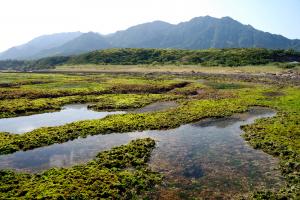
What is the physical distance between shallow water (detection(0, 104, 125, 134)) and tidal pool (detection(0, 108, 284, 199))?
11.2m

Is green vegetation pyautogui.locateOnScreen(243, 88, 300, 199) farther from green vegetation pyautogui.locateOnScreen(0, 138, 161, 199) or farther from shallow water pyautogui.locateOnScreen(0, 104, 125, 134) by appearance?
shallow water pyautogui.locateOnScreen(0, 104, 125, 134)

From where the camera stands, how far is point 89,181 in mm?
28969

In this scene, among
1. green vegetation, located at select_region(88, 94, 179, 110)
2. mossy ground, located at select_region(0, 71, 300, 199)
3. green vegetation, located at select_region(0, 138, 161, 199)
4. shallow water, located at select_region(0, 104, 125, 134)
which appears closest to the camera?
green vegetation, located at select_region(0, 138, 161, 199)

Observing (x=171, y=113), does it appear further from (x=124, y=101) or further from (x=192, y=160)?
(x=192, y=160)

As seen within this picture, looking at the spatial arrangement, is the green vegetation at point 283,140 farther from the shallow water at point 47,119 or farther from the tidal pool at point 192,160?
the shallow water at point 47,119

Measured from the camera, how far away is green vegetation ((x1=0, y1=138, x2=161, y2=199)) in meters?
26.8

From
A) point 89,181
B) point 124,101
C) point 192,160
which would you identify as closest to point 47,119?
point 124,101

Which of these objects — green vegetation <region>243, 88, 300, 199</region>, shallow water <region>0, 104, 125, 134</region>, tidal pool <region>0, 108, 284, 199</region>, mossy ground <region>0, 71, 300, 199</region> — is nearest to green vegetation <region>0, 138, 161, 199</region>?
tidal pool <region>0, 108, 284, 199</region>

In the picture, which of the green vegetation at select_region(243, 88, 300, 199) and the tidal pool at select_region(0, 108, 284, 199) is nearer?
the green vegetation at select_region(243, 88, 300, 199)

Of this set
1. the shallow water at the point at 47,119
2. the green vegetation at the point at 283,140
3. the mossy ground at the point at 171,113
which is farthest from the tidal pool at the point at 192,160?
the shallow water at the point at 47,119

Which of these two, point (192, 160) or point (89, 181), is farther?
point (192, 160)

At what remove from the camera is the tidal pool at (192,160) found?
1139 inches

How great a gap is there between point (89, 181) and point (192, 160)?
11.4m

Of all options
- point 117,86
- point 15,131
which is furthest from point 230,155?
point 117,86
